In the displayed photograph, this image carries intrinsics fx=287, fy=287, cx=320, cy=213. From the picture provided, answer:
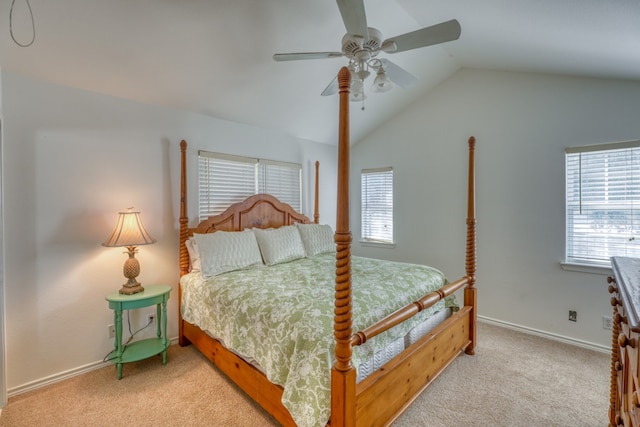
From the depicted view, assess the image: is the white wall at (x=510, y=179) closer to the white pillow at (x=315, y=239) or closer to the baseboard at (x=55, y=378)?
the white pillow at (x=315, y=239)

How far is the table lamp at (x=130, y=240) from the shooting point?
238cm

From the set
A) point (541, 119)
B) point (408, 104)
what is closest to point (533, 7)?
point (541, 119)

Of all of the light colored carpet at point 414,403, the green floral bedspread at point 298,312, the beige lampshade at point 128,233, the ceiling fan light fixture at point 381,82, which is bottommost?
the light colored carpet at point 414,403

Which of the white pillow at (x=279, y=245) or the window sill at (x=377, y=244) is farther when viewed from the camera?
the window sill at (x=377, y=244)

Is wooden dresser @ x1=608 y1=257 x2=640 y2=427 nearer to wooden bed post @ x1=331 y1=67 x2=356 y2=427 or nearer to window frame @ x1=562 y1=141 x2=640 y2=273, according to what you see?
wooden bed post @ x1=331 y1=67 x2=356 y2=427

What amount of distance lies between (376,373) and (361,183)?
334cm

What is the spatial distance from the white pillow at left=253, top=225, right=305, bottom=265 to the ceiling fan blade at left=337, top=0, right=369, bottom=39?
2.10 m

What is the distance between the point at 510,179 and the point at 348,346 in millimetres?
2914

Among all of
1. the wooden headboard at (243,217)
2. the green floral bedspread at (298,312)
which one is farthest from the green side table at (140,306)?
the wooden headboard at (243,217)

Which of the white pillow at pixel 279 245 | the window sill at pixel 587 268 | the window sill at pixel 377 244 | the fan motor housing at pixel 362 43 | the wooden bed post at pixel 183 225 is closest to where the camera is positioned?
the fan motor housing at pixel 362 43

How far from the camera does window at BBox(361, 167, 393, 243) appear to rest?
14.3 ft

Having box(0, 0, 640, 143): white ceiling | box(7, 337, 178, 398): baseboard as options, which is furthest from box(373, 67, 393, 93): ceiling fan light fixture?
box(7, 337, 178, 398): baseboard

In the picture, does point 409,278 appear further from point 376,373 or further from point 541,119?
point 541,119

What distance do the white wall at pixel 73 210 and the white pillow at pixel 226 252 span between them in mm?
531
